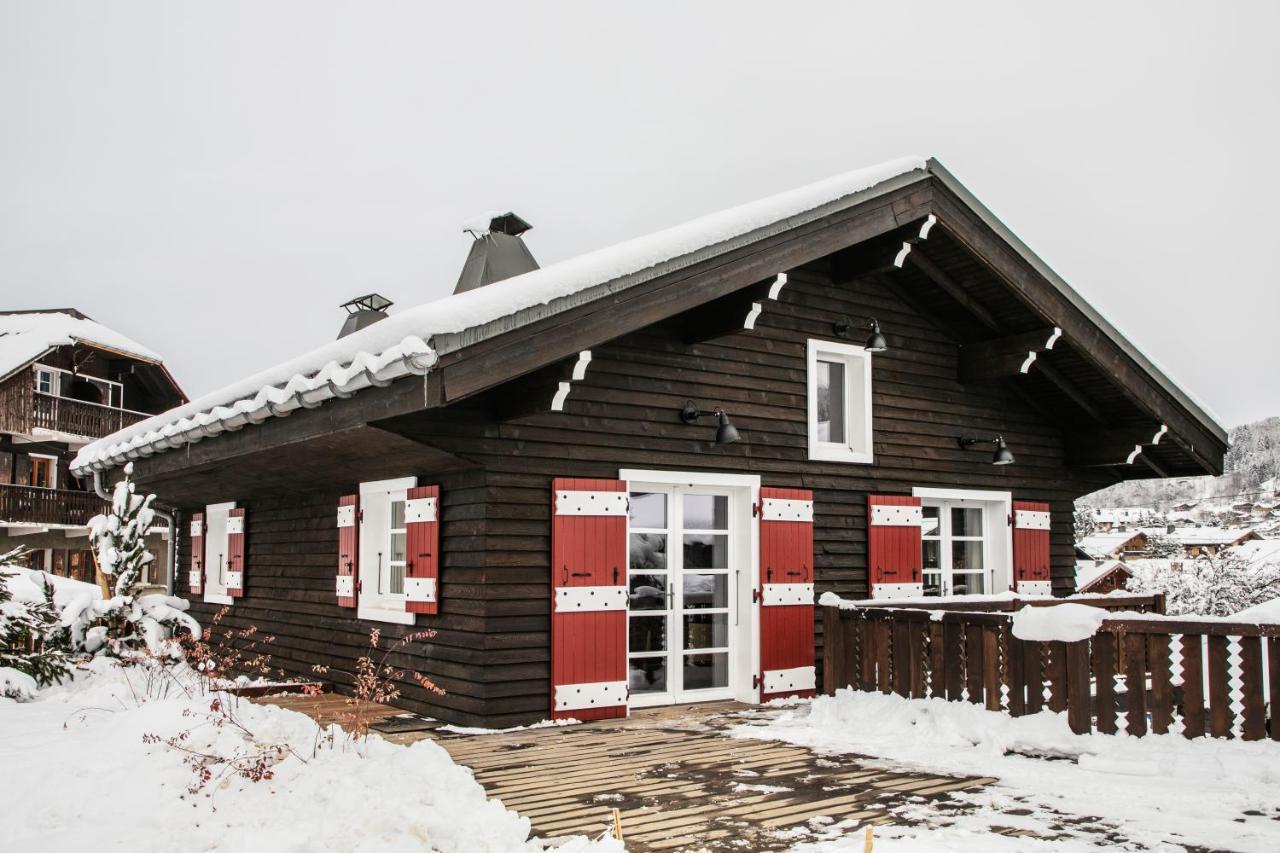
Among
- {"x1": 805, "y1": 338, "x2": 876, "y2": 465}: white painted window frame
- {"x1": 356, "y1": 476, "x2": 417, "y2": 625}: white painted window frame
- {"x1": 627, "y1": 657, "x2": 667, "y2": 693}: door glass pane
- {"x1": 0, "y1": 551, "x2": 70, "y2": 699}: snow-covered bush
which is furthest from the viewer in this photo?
{"x1": 805, "y1": 338, "x2": 876, "y2": 465}: white painted window frame

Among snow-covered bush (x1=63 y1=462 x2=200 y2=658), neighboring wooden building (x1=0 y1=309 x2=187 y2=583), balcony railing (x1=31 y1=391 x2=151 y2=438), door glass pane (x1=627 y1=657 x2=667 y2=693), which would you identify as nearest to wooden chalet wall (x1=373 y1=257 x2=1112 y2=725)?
door glass pane (x1=627 y1=657 x2=667 y2=693)

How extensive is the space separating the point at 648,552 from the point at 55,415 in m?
24.2

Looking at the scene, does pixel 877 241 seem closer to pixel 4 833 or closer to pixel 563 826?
pixel 563 826

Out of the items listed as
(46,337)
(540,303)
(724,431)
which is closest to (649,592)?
(724,431)

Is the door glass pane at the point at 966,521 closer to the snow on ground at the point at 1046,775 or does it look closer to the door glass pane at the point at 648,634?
the snow on ground at the point at 1046,775

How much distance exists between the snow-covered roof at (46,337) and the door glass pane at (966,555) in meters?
23.9

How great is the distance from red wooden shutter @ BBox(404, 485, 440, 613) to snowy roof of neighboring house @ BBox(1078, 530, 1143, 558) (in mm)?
30005

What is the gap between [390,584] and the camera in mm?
8641

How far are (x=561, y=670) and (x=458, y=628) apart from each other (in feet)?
2.50

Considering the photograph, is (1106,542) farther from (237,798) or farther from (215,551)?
(237,798)

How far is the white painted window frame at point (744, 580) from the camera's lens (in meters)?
8.41

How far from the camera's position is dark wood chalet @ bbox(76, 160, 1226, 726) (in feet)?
23.1

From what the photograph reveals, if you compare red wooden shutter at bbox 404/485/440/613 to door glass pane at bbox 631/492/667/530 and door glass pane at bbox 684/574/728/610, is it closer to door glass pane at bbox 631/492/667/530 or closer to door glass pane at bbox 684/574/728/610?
door glass pane at bbox 631/492/667/530

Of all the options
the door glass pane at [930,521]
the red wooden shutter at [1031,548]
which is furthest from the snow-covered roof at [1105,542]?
the door glass pane at [930,521]
